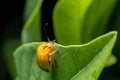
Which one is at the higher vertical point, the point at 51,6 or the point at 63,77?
the point at 51,6

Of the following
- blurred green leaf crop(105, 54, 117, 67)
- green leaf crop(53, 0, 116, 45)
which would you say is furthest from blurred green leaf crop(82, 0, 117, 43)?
blurred green leaf crop(105, 54, 117, 67)

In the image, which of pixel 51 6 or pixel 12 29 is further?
pixel 12 29

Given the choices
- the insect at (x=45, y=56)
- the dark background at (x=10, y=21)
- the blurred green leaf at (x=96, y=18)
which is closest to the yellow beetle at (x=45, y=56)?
the insect at (x=45, y=56)

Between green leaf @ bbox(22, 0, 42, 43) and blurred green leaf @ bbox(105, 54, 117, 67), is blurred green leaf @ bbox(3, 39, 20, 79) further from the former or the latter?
blurred green leaf @ bbox(105, 54, 117, 67)

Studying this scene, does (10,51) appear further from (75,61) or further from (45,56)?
(75,61)

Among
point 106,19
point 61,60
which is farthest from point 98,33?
point 61,60

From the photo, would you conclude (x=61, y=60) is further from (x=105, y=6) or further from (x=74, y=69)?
(x=105, y=6)

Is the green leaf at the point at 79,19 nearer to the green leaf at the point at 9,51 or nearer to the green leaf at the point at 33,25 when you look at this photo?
the green leaf at the point at 33,25
